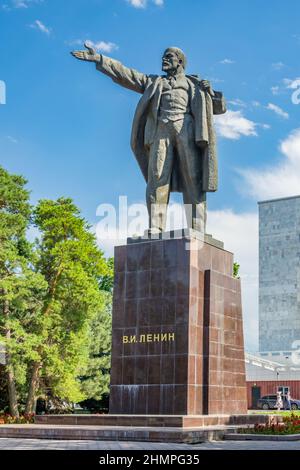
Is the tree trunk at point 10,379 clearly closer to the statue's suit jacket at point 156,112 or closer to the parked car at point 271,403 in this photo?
the statue's suit jacket at point 156,112

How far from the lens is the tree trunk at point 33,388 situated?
923 inches

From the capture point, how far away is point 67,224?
965 inches

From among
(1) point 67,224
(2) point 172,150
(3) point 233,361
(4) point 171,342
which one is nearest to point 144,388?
(4) point 171,342

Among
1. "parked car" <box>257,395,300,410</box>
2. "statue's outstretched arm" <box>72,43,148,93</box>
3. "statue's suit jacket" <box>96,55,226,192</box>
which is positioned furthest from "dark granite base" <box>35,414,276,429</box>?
"parked car" <box>257,395,300,410</box>

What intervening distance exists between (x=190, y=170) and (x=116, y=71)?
95.0 inches

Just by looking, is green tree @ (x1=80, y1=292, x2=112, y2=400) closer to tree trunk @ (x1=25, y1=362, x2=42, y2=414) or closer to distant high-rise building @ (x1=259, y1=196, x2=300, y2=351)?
tree trunk @ (x1=25, y1=362, x2=42, y2=414)

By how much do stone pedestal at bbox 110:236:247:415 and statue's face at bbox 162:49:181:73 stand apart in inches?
136

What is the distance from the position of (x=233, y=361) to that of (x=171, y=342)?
1.58m

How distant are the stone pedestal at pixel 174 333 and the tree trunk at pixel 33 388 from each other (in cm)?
1190

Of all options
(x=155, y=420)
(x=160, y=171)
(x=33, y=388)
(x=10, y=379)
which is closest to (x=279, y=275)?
(x=33, y=388)

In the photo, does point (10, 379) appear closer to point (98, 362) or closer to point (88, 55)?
point (98, 362)

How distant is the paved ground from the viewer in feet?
28.6

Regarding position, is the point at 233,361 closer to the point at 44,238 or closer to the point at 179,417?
the point at 179,417

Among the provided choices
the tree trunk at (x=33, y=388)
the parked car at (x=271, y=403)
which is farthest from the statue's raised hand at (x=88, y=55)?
the parked car at (x=271, y=403)
